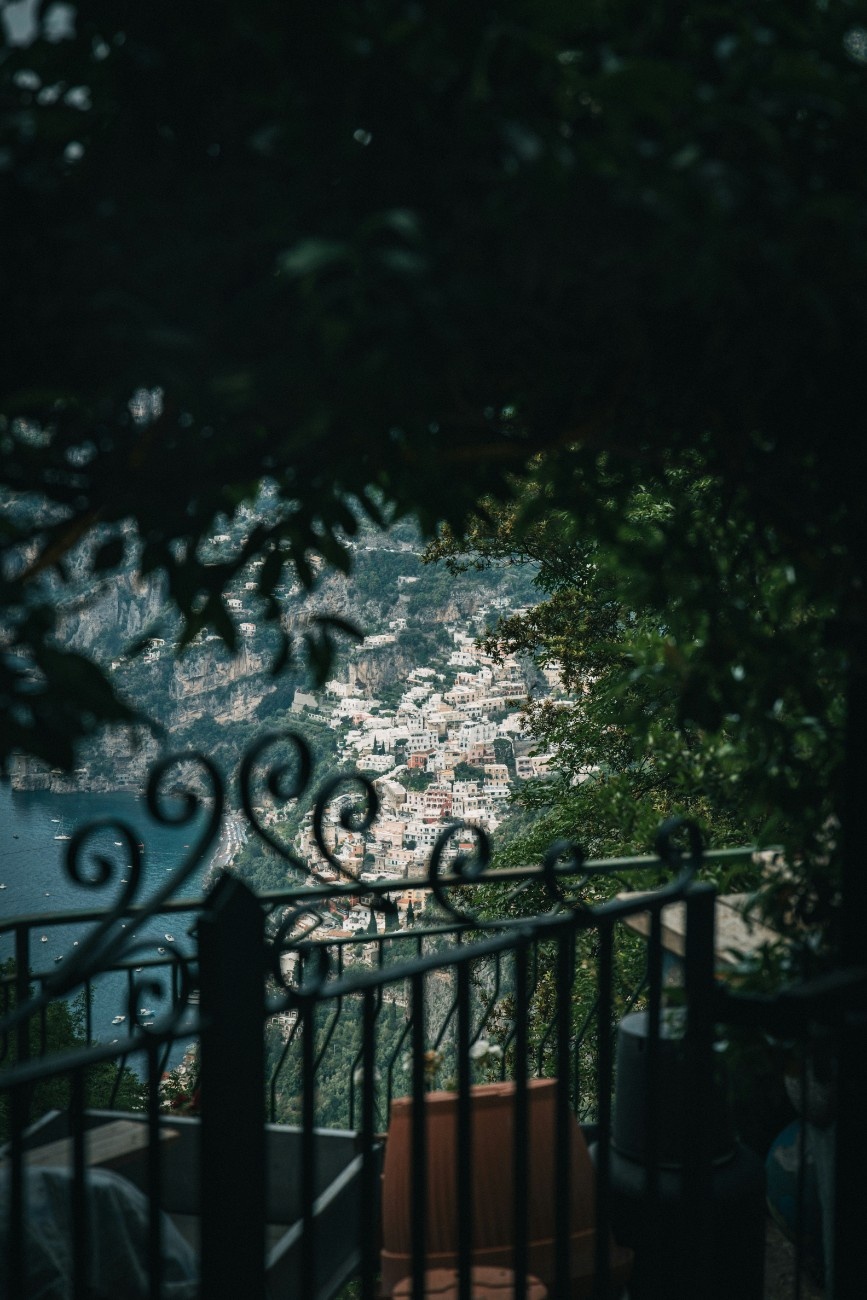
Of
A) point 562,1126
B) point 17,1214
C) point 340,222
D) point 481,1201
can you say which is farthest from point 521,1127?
point 340,222

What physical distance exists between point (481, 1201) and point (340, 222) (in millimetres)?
1860

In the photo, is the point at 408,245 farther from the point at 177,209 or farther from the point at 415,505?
the point at 415,505

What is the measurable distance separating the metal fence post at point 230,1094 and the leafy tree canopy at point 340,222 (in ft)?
1.22

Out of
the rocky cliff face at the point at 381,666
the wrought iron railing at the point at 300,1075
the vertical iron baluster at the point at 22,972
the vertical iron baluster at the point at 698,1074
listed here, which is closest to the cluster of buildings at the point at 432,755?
the rocky cliff face at the point at 381,666

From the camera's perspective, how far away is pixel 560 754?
10562 mm

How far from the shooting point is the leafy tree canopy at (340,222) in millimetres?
936

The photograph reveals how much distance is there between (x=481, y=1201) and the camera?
2133 millimetres

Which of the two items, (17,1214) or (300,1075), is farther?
(300,1075)

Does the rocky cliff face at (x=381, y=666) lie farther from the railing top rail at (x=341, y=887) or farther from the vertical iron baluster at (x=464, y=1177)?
the vertical iron baluster at (x=464, y=1177)

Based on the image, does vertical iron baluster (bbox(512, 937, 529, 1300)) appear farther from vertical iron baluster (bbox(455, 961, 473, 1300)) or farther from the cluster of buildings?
the cluster of buildings

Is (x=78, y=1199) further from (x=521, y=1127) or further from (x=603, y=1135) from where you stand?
(x=603, y=1135)

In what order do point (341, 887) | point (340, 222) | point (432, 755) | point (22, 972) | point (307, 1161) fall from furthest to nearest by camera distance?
1. point (432, 755)
2. point (22, 972)
3. point (341, 887)
4. point (307, 1161)
5. point (340, 222)

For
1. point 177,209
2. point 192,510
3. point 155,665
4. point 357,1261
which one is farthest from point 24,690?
point 155,665

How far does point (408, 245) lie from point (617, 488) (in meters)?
0.83
